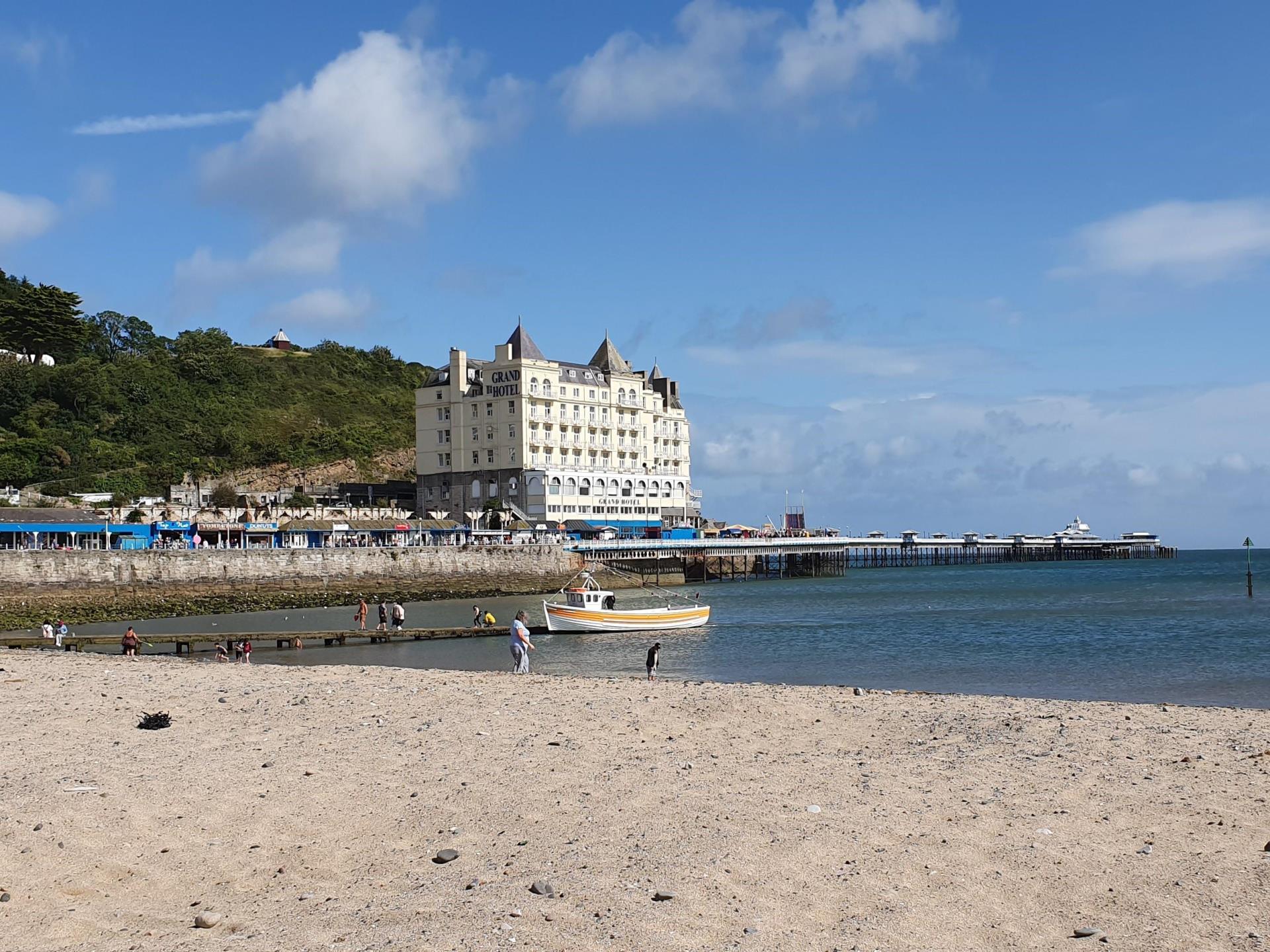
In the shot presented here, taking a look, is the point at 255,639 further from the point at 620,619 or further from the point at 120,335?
the point at 120,335

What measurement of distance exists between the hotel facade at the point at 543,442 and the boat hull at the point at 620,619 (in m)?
45.5

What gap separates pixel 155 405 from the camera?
102 metres

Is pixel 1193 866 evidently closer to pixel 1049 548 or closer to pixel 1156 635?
pixel 1156 635

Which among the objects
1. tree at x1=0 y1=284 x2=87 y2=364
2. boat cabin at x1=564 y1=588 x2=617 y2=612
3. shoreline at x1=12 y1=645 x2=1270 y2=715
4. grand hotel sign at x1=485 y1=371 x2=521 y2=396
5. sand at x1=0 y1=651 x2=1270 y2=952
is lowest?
shoreline at x1=12 y1=645 x2=1270 y2=715

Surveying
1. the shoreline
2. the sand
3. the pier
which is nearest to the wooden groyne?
the shoreline

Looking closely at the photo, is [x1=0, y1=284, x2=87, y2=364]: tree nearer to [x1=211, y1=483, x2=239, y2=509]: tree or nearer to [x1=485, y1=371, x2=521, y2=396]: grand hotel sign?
[x1=211, y1=483, x2=239, y2=509]: tree

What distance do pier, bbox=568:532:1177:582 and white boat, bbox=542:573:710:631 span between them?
36510 millimetres

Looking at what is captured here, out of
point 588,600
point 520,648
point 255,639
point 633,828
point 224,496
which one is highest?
point 224,496

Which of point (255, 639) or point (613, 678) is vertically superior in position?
point (255, 639)

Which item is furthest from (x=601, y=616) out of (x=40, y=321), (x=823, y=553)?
(x=40, y=321)

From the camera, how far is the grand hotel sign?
93.2 meters

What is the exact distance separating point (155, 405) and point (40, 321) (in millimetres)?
12551

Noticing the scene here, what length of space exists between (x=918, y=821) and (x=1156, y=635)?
32.8 meters

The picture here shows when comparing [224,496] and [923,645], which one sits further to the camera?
[224,496]
